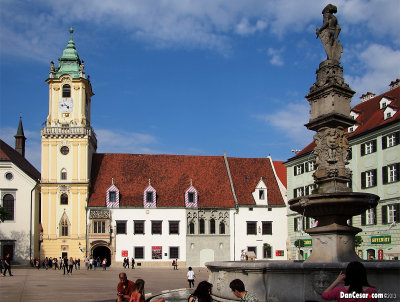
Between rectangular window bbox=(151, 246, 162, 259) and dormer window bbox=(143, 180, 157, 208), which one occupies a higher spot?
dormer window bbox=(143, 180, 157, 208)

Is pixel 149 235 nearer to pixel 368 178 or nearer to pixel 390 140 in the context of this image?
pixel 368 178

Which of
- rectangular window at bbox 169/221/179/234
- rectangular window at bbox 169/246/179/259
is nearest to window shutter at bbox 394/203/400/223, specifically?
rectangular window at bbox 169/221/179/234

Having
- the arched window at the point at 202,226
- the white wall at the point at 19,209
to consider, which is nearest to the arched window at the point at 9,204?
the white wall at the point at 19,209

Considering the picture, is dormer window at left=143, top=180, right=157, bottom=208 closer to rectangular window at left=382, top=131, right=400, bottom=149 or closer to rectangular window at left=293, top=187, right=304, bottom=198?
rectangular window at left=293, top=187, right=304, bottom=198

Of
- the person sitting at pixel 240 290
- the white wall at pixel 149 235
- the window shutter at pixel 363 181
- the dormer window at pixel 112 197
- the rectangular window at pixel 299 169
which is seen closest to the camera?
the person sitting at pixel 240 290

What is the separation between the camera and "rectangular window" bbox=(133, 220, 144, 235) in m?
60.2

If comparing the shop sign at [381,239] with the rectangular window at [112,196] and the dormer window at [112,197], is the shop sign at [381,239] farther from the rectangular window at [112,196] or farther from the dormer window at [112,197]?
the rectangular window at [112,196]

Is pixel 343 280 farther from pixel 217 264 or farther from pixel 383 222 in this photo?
pixel 383 222

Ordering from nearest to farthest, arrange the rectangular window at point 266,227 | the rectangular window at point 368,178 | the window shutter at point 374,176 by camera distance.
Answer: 1. the window shutter at point 374,176
2. the rectangular window at point 368,178
3. the rectangular window at point 266,227

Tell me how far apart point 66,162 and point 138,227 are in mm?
10585

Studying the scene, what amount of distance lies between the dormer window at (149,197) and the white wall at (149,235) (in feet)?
1.80

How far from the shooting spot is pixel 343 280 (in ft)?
23.2

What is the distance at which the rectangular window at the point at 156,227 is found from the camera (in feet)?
199

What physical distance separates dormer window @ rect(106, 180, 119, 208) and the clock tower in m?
2.28
